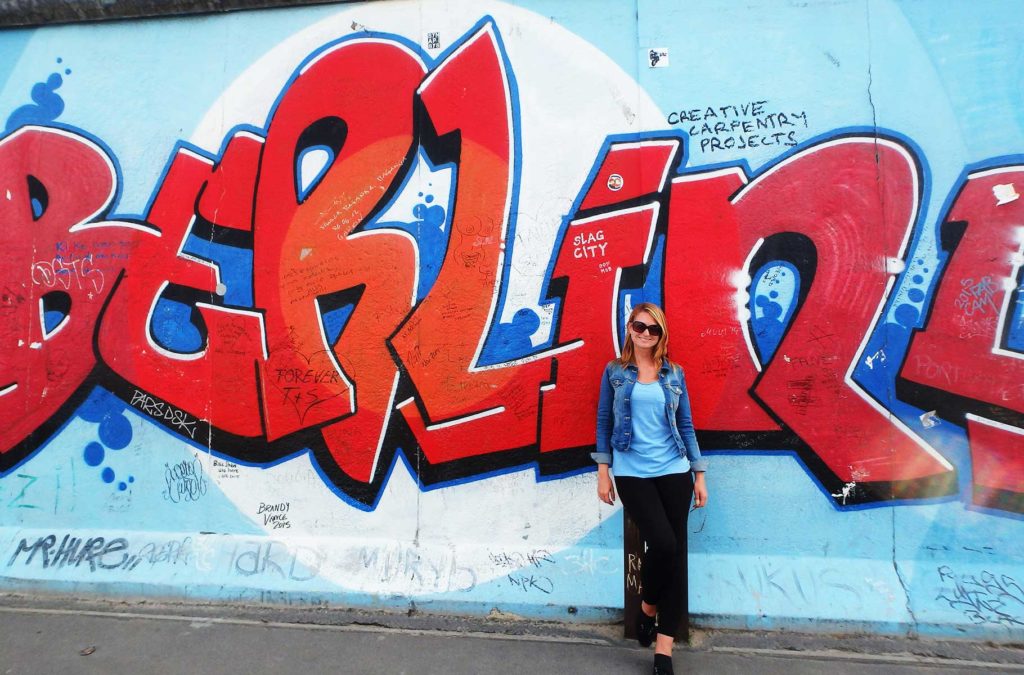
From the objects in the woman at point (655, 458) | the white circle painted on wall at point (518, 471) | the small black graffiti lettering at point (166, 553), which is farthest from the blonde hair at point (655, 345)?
the small black graffiti lettering at point (166, 553)

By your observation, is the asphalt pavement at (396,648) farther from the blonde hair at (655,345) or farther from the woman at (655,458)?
the blonde hair at (655,345)

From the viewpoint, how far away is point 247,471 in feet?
13.7

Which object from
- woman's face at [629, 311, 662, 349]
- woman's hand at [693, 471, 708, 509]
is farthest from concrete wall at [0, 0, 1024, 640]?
woman's face at [629, 311, 662, 349]

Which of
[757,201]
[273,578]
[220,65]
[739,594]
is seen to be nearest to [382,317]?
[273,578]

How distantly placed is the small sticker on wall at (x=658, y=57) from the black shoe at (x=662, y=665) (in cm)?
365

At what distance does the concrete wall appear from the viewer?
3.69 meters

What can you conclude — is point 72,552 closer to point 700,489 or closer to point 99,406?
point 99,406

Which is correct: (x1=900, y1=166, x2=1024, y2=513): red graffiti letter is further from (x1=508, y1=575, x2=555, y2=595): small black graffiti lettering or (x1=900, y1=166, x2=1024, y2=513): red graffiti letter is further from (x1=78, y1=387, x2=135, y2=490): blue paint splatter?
(x1=78, y1=387, x2=135, y2=490): blue paint splatter

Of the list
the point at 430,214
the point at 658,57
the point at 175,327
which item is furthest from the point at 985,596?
the point at 175,327

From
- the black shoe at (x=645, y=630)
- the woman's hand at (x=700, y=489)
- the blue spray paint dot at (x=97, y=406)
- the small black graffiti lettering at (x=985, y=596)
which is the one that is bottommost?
the small black graffiti lettering at (x=985, y=596)

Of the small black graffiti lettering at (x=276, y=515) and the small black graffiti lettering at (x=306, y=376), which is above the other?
the small black graffiti lettering at (x=306, y=376)

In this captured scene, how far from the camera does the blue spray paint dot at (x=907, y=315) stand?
372cm

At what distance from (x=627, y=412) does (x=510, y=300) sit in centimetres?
121

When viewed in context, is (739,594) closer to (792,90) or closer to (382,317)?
(382,317)
